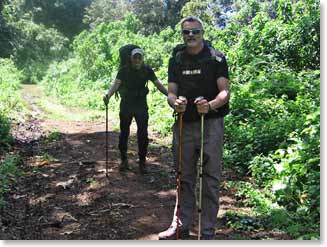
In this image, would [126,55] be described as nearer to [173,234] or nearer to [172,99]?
[172,99]

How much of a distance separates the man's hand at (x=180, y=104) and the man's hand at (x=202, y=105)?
0.09 m

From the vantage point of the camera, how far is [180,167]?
3707 mm

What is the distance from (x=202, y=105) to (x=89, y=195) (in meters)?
2.15

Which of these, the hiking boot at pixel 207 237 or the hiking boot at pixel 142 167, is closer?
the hiking boot at pixel 207 237

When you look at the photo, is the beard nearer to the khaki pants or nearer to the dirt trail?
the khaki pants

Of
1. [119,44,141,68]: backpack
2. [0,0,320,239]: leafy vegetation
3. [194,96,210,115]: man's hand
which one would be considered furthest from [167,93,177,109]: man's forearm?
[119,44,141,68]: backpack

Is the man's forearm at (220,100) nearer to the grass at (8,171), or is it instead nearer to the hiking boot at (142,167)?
the grass at (8,171)

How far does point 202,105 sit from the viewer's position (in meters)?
3.39

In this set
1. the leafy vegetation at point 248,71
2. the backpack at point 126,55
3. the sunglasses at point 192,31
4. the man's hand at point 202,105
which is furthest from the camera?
the backpack at point 126,55

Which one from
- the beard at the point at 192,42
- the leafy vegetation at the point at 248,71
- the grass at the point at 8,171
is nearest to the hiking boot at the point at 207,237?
the leafy vegetation at the point at 248,71

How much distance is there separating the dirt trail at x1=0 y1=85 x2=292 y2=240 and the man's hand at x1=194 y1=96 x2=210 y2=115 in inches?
43.4

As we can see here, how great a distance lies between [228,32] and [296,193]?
379cm

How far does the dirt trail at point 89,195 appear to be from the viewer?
156 inches

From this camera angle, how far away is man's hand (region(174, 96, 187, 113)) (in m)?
3.45
